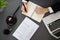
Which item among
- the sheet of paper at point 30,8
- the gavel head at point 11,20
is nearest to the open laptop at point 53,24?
the sheet of paper at point 30,8

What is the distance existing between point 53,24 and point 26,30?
242 millimetres

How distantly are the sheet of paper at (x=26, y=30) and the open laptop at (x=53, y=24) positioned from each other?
98 mm

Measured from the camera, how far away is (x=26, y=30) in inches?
63.6

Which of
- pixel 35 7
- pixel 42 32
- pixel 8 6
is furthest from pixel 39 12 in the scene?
pixel 8 6

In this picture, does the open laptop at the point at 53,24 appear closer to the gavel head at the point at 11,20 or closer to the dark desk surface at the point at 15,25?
the dark desk surface at the point at 15,25

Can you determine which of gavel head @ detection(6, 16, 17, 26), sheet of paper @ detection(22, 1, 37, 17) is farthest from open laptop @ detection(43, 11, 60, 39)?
gavel head @ detection(6, 16, 17, 26)

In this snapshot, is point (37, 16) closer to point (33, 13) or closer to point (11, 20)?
point (33, 13)

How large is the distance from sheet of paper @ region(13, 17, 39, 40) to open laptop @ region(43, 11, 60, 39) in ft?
0.32

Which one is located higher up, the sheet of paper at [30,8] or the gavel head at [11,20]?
the sheet of paper at [30,8]

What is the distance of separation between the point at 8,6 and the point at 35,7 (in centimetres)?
25

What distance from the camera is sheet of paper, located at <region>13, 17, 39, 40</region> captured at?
1.60 m

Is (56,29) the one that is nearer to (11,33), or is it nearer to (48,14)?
(48,14)

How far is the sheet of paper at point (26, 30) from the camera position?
5.26 feet

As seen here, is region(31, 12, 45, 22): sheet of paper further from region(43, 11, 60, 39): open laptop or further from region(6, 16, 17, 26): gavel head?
region(6, 16, 17, 26): gavel head
